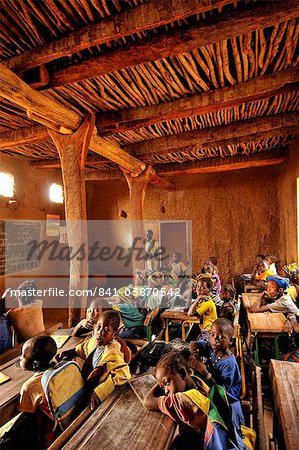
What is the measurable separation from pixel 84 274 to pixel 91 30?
116 inches

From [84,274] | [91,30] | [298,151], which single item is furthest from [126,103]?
[298,151]

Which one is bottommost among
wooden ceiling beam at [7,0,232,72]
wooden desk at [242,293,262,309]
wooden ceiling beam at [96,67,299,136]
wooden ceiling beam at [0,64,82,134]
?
wooden desk at [242,293,262,309]

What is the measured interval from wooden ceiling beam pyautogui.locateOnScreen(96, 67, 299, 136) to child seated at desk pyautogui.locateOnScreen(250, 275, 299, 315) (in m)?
2.61

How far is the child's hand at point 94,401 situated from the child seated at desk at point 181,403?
12.4 inches

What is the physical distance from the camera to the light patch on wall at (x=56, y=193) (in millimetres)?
8531

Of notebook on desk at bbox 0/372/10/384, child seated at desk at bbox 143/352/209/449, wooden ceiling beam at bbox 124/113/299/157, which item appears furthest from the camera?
wooden ceiling beam at bbox 124/113/299/157

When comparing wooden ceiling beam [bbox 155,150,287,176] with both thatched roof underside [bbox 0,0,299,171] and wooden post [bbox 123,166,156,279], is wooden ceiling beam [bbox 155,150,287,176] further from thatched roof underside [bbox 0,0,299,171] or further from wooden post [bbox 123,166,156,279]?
thatched roof underside [bbox 0,0,299,171]

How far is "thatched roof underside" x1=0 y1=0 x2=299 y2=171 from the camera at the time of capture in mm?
2363

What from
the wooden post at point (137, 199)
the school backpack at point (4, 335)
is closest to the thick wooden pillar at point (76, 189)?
the school backpack at point (4, 335)

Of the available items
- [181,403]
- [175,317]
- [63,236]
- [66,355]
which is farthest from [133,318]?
[63,236]

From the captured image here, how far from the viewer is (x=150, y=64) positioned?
3.19m

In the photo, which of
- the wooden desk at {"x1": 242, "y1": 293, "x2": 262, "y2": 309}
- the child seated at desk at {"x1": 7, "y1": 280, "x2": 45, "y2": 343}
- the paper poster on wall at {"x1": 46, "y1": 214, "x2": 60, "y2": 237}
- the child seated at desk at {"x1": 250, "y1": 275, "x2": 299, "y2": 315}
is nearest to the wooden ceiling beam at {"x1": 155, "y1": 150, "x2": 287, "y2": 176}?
the paper poster on wall at {"x1": 46, "y1": 214, "x2": 60, "y2": 237}

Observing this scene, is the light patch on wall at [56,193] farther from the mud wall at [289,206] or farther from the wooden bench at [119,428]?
the wooden bench at [119,428]

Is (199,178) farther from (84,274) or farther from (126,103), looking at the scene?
(84,274)
